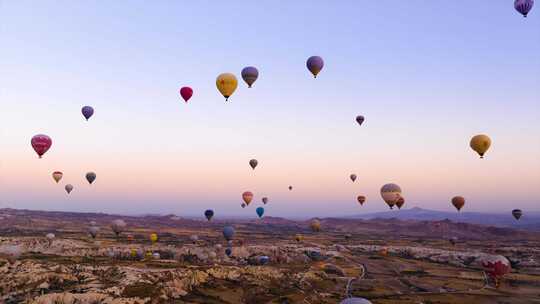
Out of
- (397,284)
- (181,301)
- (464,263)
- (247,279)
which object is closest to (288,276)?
(247,279)

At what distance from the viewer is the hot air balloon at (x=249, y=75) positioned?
54938 millimetres

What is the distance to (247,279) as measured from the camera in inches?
2490

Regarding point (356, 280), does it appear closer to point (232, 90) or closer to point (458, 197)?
point (458, 197)

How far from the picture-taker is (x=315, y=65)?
185 feet

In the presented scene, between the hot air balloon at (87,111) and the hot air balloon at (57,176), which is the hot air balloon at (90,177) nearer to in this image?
the hot air balloon at (57,176)

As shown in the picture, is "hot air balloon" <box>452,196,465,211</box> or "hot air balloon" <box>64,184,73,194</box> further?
"hot air balloon" <box>64,184,73,194</box>

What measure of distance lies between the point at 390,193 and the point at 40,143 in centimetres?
4565

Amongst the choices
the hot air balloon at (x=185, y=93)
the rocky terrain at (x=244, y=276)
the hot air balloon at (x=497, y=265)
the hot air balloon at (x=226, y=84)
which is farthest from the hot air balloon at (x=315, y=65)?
the hot air balloon at (x=497, y=265)

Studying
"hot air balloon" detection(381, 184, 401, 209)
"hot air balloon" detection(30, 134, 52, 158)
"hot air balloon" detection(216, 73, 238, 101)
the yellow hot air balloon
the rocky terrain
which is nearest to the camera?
the rocky terrain

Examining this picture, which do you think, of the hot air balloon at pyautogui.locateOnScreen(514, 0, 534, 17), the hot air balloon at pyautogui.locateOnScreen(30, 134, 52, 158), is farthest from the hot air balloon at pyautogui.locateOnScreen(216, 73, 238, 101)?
the hot air balloon at pyautogui.locateOnScreen(514, 0, 534, 17)

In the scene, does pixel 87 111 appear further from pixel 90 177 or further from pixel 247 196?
pixel 247 196

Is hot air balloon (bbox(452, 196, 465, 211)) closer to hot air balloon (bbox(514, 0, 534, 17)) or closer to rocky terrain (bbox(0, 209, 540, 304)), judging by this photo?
rocky terrain (bbox(0, 209, 540, 304))

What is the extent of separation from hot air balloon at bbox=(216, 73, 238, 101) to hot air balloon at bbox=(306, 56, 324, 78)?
10.1 meters

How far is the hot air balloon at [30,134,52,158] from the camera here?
56.2 meters
